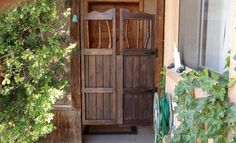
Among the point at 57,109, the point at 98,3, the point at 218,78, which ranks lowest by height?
the point at 57,109

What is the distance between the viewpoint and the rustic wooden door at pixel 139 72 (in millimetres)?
3104

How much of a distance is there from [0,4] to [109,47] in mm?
1392

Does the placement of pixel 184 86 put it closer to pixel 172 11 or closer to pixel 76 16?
pixel 172 11

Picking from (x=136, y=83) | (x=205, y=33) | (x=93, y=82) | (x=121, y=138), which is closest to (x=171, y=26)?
(x=205, y=33)

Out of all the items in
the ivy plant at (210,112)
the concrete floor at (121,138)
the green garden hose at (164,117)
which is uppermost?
the ivy plant at (210,112)

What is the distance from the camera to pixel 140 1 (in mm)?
4207

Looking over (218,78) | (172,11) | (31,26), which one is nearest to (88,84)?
(31,26)

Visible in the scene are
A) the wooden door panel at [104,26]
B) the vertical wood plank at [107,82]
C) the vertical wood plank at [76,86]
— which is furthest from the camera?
the wooden door panel at [104,26]

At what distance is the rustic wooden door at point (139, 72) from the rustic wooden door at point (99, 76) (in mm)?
134

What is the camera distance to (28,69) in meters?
2.22

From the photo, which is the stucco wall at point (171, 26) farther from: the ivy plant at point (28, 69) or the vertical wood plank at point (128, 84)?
the ivy plant at point (28, 69)

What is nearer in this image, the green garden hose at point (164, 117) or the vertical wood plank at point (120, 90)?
the green garden hose at point (164, 117)

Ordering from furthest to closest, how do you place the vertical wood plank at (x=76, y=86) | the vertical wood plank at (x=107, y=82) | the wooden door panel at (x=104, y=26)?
the wooden door panel at (x=104, y=26)
the vertical wood plank at (x=107, y=82)
the vertical wood plank at (x=76, y=86)

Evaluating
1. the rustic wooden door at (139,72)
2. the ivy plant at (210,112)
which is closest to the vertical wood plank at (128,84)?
the rustic wooden door at (139,72)
